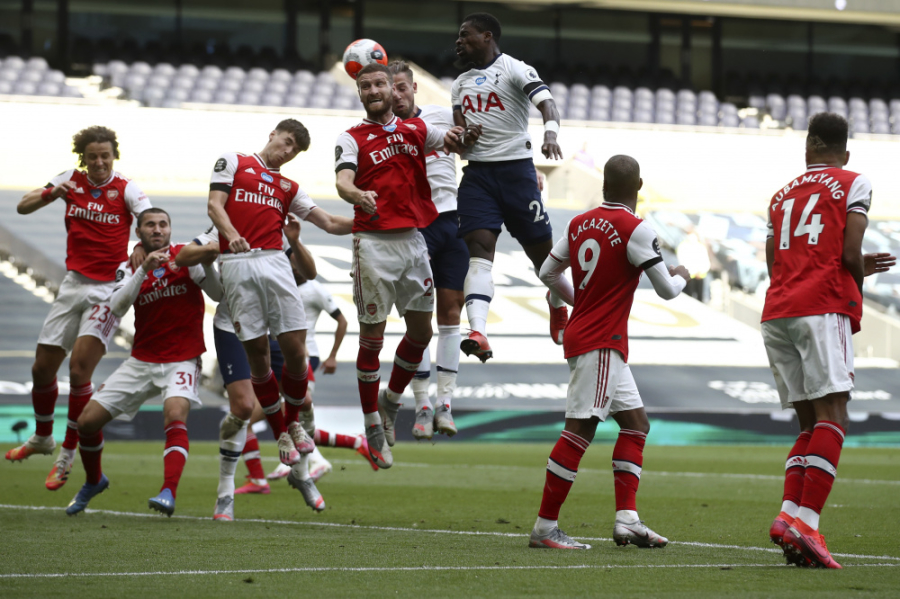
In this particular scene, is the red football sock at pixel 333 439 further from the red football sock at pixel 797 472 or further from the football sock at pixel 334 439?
the red football sock at pixel 797 472

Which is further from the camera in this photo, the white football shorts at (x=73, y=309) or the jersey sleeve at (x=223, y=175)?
the white football shorts at (x=73, y=309)

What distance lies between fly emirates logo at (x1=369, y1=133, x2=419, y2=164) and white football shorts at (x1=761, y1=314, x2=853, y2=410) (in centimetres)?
292

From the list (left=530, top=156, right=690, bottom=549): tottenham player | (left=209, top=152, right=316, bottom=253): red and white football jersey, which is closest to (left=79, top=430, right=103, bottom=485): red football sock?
(left=209, top=152, right=316, bottom=253): red and white football jersey

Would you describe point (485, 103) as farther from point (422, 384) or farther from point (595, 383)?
point (595, 383)

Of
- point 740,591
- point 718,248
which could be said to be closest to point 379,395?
point 740,591

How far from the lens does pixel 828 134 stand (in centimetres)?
561

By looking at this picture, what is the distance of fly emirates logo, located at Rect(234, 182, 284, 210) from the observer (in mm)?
7637

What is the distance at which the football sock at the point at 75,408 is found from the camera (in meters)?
8.77

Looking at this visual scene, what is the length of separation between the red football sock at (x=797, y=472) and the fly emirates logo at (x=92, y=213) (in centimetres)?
557

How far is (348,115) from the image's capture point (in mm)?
25938

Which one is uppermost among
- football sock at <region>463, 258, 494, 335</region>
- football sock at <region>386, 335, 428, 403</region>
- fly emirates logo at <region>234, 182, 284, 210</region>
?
fly emirates logo at <region>234, 182, 284, 210</region>

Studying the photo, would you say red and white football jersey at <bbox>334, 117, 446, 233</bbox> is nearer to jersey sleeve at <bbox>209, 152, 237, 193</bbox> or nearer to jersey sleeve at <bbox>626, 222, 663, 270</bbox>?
jersey sleeve at <bbox>209, 152, 237, 193</bbox>

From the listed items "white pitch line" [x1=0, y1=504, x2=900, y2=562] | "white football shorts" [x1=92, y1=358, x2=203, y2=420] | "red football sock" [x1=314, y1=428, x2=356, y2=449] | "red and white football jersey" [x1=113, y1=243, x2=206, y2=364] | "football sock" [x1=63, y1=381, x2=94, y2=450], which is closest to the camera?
"white pitch line" [x1=0, y1=504, x2=900, y2=562]

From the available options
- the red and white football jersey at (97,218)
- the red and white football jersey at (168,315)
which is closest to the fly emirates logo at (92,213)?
the red and white football jersey at (97,218)
